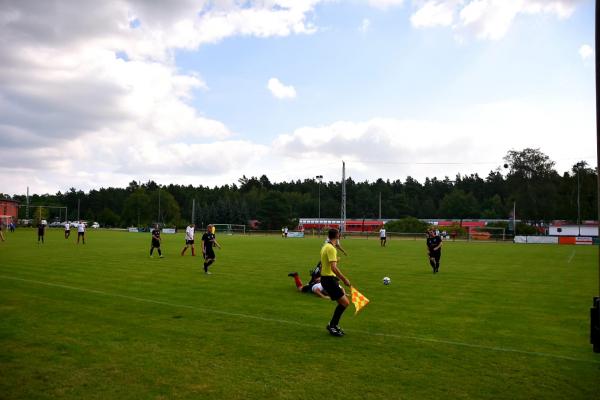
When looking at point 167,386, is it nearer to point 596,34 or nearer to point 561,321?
point 596,34

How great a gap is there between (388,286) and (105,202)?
587ft

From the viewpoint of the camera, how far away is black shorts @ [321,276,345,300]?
9.36 m

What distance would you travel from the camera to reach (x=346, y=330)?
977 centimetres

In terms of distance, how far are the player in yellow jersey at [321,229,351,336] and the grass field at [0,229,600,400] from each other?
0.29 meters

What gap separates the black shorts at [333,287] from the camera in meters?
9.36

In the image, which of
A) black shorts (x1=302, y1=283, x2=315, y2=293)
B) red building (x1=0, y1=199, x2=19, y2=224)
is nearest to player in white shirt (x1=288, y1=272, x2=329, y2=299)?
black shorts (x1=302, y1=283, x2=315, y2=293)

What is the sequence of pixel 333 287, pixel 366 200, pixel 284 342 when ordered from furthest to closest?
pixel 366 200, pixel 333 287, pixel 284 342

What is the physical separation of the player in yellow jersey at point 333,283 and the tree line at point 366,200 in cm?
6874

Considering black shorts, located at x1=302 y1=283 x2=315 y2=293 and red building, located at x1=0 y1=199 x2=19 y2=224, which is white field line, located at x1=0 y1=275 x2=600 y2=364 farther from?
red building, located at x1=0 y1=199 x2=19 y2=224

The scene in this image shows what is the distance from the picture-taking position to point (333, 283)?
9484 millimetres

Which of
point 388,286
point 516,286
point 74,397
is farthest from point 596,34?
point 516,286

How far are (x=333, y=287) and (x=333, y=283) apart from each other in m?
0.08

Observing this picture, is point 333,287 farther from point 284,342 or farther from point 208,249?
point 208,249

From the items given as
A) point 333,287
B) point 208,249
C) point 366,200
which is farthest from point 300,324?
point 366,200
